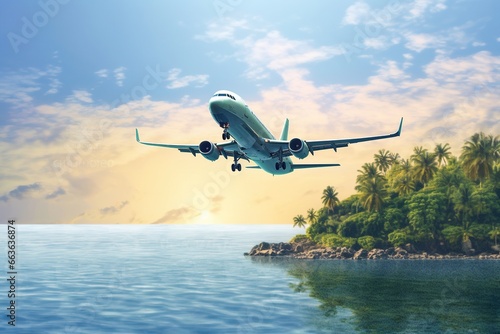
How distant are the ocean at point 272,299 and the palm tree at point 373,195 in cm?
1845

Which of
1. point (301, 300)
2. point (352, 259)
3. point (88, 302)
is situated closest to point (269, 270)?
point (352, 259)

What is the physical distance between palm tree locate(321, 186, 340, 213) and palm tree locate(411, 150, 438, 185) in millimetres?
26671

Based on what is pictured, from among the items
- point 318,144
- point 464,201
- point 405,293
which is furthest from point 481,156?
point 318,144

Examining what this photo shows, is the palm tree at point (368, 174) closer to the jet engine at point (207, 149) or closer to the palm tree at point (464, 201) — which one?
the palm tree at point (464, 201)

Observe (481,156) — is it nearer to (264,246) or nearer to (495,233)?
(495,233)

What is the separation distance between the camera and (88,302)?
99.1 m

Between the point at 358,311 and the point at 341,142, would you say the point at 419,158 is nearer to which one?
the point at 358,311

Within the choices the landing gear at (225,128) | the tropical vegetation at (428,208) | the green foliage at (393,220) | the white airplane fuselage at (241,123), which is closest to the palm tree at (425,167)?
the tropical vegetation at (428,208)

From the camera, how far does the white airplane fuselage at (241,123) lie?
162 feet

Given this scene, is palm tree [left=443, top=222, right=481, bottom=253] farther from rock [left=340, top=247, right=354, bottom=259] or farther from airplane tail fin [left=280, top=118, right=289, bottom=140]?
airplane tail fin [left=280, top=118, right=289, bottom=140]

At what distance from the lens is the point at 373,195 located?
150 metres

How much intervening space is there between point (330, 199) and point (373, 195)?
1851cm

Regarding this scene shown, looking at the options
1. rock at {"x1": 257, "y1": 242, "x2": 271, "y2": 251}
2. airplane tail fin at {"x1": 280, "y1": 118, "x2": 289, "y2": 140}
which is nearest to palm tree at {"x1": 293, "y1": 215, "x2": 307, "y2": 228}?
rock at {"x1": 257, "y1": 242, "x2": 271, "y2": 251}

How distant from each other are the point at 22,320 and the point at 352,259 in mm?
93051
